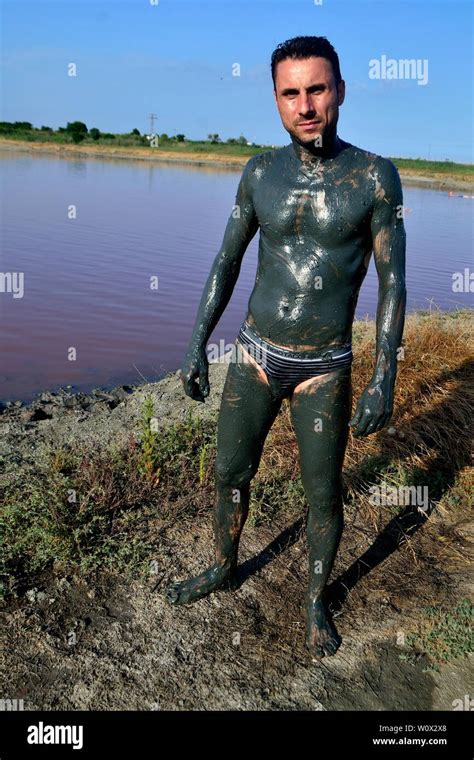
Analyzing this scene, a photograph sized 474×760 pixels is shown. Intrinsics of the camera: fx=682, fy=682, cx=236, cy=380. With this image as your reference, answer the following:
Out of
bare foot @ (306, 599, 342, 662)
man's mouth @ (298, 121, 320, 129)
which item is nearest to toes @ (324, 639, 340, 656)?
bare foot @ (306, 599, 342, 662)

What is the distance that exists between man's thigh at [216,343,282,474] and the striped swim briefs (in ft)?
0.20

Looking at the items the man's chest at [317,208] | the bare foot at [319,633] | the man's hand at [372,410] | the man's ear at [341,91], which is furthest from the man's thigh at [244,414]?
the man's ear at [341,91]

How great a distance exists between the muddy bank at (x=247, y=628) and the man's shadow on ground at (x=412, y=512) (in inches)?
0.5

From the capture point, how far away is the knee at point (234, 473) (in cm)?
305

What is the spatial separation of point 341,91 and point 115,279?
794 cm

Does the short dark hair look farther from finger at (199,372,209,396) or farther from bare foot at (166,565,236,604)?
bare foot at (166,565,236,604)

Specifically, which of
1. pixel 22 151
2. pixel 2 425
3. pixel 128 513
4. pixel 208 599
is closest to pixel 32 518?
pixel 128 513

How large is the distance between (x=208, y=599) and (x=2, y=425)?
251 centimetres

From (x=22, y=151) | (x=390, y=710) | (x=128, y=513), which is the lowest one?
(x=390, y=710)

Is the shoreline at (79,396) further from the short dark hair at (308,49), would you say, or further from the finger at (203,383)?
the short dark hair at (308,49)

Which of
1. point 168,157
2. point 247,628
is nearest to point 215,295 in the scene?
point 247,628

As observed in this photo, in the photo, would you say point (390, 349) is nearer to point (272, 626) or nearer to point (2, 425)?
point (272, 626)

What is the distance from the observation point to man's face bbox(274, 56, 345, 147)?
8.36ft

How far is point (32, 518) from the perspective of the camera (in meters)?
3.54
